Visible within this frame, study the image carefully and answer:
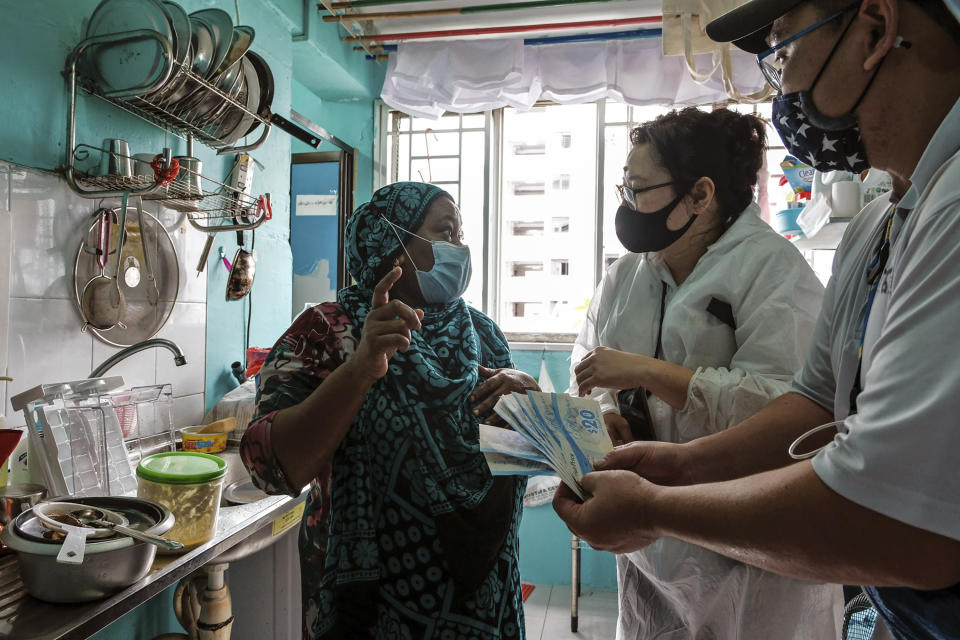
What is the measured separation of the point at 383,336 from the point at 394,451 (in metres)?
0.29

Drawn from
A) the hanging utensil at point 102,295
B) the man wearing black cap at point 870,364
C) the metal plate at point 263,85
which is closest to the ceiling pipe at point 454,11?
the metal plate at point 263,85

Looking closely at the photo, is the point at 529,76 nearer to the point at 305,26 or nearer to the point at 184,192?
the point at 305,26

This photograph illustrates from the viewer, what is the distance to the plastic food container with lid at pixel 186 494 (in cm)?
144

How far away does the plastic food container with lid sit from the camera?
1439 millimetres

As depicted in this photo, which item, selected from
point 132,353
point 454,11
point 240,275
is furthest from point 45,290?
point 454,11

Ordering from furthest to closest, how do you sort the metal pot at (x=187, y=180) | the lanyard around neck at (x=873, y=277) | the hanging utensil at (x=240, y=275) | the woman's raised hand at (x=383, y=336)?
the hanging utensil at (x=240, y=275) → the metal pot at (x=187, y=180) → the woman's raised hand at (x=383, y=336) → the lanyard around neck at (x=873, y=277)

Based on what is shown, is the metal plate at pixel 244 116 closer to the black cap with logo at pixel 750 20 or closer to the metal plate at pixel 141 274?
the metal plate at pixel 141 274

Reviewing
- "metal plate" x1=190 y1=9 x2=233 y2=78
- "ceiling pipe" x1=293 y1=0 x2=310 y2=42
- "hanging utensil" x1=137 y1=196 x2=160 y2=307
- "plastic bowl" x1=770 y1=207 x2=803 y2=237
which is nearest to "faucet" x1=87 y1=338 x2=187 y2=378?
"hanging utensil" x1=137 y1=196 x2=160 y2=307

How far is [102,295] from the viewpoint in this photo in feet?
5.93

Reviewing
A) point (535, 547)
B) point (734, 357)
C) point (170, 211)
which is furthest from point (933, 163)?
point (535, 547)

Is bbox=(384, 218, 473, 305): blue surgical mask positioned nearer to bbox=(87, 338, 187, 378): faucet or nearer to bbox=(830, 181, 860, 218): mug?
bbox=(87, 338, 187, 378): faucet

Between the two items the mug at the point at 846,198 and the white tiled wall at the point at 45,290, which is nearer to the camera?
the white tiled wall at the point at 45,290

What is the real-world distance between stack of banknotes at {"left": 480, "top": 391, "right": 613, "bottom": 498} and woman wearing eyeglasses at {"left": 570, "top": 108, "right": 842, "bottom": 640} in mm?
353

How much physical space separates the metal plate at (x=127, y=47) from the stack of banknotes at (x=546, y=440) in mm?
1510
